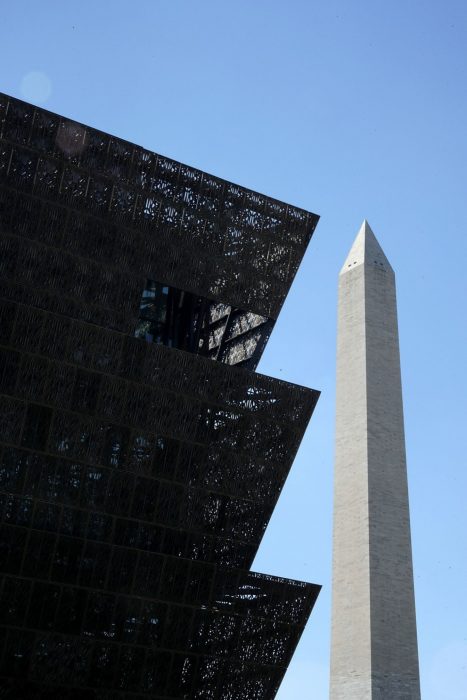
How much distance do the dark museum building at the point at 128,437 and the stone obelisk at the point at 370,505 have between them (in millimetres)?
1594

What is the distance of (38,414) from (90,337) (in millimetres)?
2019

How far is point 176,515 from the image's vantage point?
24891 mm

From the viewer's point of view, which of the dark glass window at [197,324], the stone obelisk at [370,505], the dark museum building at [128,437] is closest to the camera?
the dark museum building at [128,437]

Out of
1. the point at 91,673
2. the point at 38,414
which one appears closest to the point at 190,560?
the point at 91,673

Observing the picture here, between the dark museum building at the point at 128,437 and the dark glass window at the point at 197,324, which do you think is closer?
the dark museum building at the point at 128,437

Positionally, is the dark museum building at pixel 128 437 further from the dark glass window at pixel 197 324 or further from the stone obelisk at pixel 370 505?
the stone obelisk at pixel 370 505

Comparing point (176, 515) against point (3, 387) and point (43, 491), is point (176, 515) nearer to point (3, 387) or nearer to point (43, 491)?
point (43, 491)

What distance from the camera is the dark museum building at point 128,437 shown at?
2347 centimetres

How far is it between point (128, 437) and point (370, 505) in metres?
7.08

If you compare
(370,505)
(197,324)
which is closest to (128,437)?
(197,324)

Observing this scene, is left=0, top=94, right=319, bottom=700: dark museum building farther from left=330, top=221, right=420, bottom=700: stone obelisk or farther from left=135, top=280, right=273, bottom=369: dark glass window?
left=330, top=221, right=420, bottom=700: stone obelisk

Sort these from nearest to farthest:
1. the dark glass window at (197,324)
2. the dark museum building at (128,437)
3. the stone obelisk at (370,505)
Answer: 1. the dark museum building at (128,437)
2. the stone obelisk at (370,505)
3. the dark glass window at (197,324)

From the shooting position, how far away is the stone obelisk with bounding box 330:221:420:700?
2661cm

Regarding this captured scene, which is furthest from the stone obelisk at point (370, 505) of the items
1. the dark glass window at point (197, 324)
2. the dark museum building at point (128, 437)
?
the dark glass window at point (197, 324)
